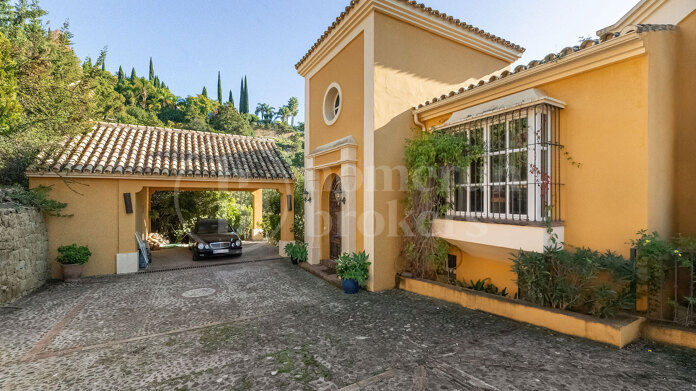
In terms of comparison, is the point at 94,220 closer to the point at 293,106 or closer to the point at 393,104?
the point at 393,104

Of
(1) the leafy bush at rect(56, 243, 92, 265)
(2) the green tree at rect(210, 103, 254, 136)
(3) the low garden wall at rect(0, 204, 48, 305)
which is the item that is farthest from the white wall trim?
(2) the green tree at rect(210, 103, 254, 136)

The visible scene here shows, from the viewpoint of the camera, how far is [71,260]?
8.19m

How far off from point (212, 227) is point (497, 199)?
1093 cm

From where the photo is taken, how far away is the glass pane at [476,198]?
6125 millimetres

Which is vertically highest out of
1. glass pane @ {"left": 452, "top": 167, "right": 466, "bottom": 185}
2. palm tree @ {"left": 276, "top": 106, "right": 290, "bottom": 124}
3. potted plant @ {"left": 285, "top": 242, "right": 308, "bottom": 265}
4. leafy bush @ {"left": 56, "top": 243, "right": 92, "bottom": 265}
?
palm tree @ {"left": 276, "top": 106, "right": 290, "bottom": 124}

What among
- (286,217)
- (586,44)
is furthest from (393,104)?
(286,217)

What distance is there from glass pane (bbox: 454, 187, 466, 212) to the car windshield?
9583 millimetres

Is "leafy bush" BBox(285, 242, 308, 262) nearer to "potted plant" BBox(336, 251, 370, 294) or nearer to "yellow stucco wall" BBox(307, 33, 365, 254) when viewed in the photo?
"yellow stucco wall" BBox(307, 33, 365, 254)

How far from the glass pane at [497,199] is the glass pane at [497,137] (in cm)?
78

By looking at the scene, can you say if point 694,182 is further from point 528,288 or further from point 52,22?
point 52,22

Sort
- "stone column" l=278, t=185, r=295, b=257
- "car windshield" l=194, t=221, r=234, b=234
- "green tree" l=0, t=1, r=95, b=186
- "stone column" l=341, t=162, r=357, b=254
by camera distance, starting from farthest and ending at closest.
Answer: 1. "car windshield" l=194, t=221, r=234, b=234
2. "stone column" l=278, t=185, r=295, b=257
3. "green tree" l=0, t=1, r=95, b=186
4. "stone column" l=341, t=162, r=357, b=254

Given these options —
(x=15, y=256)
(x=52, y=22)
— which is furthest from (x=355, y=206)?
(x=52, y=22)

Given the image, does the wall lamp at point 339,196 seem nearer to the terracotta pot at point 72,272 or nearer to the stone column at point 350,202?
the stone column at point 350,202

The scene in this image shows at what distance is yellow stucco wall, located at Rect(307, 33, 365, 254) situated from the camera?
748cm
